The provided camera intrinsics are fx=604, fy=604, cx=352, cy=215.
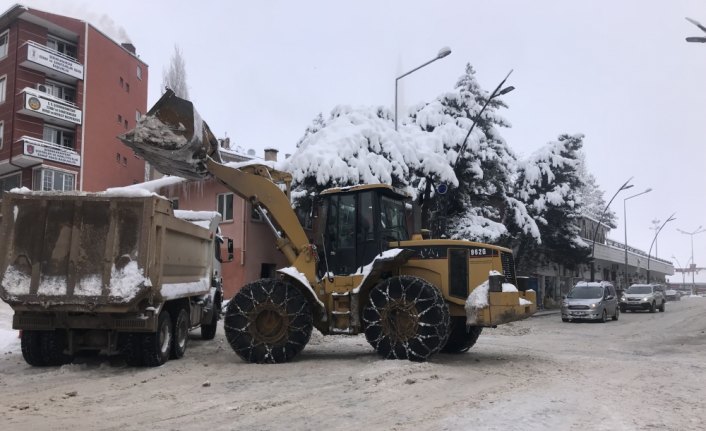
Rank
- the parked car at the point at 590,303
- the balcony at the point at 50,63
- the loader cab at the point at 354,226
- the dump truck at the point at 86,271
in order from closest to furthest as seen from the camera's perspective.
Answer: the dump truck at the point at 86,271 → the loader cab at the point at 354,226 → the parked car at the point at 590,303 → the balcony at the point at 50,63

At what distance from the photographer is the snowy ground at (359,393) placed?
6.21m

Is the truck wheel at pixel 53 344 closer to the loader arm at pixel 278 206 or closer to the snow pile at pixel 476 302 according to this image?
the loader arm at pixel 278 206

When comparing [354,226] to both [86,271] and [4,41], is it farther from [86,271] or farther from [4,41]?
[4,41]

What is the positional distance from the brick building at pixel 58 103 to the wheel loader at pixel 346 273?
26583 mm

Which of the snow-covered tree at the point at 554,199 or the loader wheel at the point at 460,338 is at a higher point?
the snow-covered tree at the point at 554,199

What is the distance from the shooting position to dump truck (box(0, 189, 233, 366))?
29.5ft

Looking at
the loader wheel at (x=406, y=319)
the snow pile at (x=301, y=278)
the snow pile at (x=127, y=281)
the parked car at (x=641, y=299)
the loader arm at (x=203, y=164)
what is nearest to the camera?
the snow pile at (x=127, y=281)

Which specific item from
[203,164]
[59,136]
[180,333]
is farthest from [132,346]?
[59,136]

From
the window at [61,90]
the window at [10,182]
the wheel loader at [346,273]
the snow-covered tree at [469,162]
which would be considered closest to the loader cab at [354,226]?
the wheel loader at [346,273]

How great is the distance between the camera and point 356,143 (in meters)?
23.4

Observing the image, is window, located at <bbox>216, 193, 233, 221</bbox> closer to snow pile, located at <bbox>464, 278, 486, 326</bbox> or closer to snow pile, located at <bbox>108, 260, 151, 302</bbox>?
snow pile, located at <bbox>108, 260, 151, 302</bbox>

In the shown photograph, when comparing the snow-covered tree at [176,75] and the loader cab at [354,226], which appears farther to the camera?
the snow-covered tree at [176,75]

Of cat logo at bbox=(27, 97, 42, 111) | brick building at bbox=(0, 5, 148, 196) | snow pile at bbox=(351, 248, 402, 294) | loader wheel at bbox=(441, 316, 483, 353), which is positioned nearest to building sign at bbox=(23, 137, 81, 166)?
brick building at bbox=(0, 5, 148, 196)

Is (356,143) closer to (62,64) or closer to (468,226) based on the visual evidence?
(468,226)
